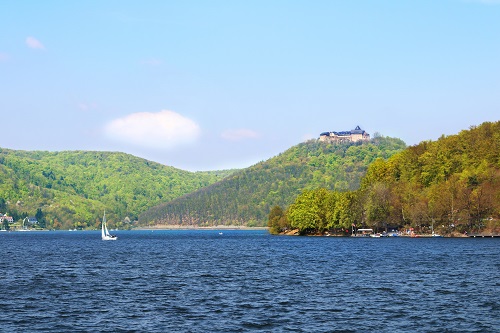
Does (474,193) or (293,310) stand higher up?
(474,193)

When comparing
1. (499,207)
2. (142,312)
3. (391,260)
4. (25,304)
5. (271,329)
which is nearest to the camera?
(271,329)

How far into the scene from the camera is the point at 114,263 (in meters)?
107

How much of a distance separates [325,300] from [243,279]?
20.0 metres

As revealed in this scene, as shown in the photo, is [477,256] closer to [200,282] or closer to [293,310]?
[200,282]

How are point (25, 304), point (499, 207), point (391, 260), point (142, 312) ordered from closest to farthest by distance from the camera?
point (142, 312)
point (25, 304)
point (391, 260)
point (499, 207)

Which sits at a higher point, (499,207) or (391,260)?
(499,207)

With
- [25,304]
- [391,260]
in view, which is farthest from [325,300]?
[391,260]

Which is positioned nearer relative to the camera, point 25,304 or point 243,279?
point 25,304

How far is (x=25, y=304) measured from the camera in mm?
58531

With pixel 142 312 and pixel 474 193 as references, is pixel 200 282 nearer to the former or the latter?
pixel 142 312

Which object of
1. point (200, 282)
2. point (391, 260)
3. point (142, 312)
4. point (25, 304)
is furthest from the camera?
point (391, 260)

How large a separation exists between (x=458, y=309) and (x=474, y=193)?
134m

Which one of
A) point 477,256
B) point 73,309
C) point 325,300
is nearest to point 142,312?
point 73,309

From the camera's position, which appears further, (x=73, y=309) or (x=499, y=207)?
(x=499, y=207)
